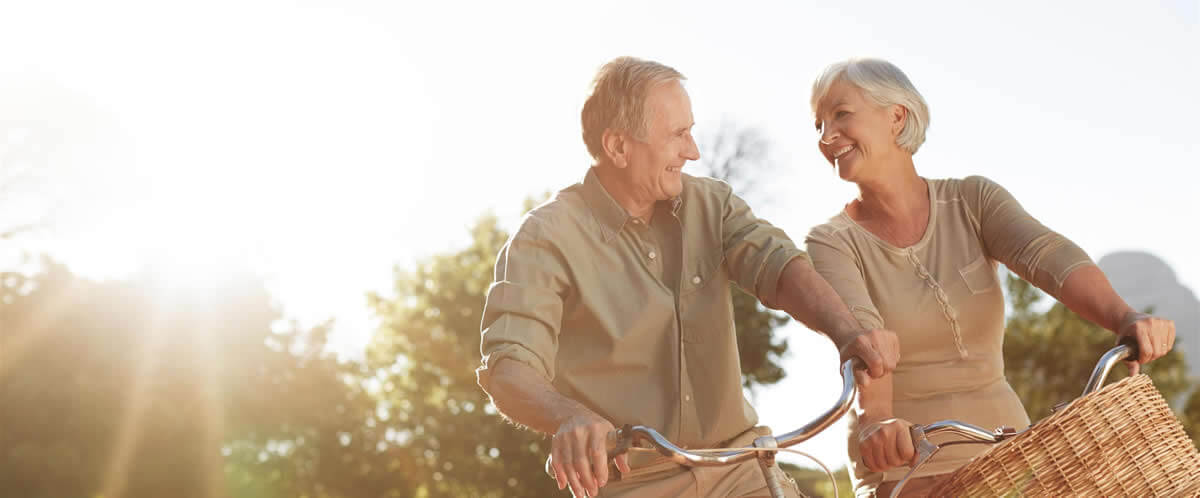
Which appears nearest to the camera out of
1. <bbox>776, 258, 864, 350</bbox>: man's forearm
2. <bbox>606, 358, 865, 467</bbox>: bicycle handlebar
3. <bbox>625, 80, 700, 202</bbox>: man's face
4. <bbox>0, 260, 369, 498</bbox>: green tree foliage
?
<bbox>606, 358, 865, 467</bbox>: bicycle handlebar

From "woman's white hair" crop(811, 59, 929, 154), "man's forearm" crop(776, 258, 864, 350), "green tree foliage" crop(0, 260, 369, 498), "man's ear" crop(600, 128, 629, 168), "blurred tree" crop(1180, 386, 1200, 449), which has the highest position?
"green tree foliage" crop(0, 260, 369, 498)

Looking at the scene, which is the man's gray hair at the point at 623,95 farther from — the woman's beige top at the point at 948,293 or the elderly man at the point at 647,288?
the woman's beige top at the point at 948,293

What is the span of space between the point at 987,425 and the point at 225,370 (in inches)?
1310

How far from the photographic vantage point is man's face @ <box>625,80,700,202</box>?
3406mm

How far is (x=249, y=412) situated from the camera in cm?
3541

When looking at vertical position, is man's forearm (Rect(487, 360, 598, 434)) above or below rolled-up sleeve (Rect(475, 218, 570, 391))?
below

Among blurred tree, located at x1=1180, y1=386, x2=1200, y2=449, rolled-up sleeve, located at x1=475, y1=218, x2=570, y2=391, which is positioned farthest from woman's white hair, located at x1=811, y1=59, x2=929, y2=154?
blurred tree, located at x1=1180, y1=386, x2=1200, y2=449

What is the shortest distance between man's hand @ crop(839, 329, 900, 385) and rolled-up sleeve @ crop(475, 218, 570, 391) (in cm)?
79

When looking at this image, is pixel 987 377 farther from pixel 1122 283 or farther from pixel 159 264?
pixel 1122 283

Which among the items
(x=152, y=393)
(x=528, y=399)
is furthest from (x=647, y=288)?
(x=152, y=393)

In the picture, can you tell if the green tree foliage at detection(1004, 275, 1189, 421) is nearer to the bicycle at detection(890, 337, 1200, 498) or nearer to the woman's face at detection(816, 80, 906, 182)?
the woman's face at detection(816, 80, 906, 182)

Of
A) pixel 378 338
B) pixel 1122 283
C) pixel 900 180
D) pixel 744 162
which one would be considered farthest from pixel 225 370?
pixel 1122 283

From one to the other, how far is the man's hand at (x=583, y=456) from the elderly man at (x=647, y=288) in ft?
2.00

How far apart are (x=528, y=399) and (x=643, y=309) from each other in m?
0.59
